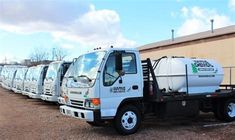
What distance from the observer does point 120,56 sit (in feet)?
32.2

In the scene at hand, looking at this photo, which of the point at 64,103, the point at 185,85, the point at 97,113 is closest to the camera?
the point at 97,113

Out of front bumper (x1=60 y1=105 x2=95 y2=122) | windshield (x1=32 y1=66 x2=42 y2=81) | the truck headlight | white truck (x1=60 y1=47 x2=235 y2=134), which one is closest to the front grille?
white truck (x1=60 y1=47 x2=235 y2=134)

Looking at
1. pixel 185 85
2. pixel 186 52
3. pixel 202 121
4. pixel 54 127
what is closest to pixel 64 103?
pixel 54 127

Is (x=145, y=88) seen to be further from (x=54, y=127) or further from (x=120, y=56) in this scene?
(x=54, y=127)

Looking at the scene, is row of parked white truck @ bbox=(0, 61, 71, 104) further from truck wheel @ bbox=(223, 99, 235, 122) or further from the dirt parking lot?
truck wheel @ bbox=(223, 99, 235, 122)

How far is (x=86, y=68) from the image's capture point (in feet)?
33.3

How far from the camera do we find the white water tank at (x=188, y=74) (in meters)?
11.6

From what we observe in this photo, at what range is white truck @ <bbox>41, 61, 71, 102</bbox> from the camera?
636 inches

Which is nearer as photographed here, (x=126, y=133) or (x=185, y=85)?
(x=126, y=133)

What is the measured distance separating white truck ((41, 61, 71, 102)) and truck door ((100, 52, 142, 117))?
21.4 feet

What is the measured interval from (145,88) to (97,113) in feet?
6.56

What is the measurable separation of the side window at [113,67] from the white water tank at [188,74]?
6.35 feet

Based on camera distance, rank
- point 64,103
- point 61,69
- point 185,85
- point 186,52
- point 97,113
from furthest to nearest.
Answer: point 186,52, point 61,69, point 185,85, point 64,103, point 97,113

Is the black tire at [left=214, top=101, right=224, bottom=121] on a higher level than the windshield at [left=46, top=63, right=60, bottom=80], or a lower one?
lower
